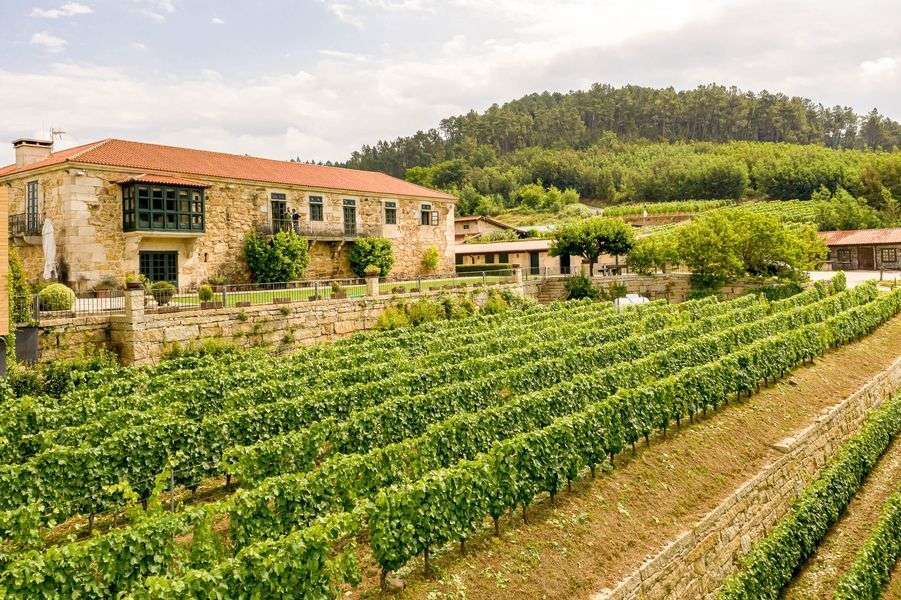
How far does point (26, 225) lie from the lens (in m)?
26.1

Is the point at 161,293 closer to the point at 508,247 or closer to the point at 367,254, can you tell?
the point at 367,254

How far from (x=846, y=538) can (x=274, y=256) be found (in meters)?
24.1

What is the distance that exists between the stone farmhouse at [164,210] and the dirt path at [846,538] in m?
23.8

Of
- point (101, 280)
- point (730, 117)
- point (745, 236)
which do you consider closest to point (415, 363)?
point (101, 280)

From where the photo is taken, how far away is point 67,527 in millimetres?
10430

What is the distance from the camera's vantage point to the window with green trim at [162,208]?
25141 mm

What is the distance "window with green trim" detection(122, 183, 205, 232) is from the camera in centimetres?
2514

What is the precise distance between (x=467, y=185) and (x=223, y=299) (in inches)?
3307

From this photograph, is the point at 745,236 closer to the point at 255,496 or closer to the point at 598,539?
the point at 598,539

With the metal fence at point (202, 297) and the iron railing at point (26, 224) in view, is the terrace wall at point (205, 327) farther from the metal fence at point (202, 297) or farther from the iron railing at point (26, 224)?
the iron railing at point (26, 224)

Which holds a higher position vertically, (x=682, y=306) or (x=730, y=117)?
(x=730, y=117)

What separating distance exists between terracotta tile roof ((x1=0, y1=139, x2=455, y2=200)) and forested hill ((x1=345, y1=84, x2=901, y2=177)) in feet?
300

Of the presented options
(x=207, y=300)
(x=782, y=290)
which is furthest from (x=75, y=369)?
(x=782, y=290)

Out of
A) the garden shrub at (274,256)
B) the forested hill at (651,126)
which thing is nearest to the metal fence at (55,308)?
the garden shrub at (274,256)
